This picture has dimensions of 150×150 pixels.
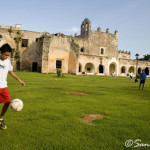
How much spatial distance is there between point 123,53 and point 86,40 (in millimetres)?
20355

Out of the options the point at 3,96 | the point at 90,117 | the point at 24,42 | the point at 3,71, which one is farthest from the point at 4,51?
the point at 24,42

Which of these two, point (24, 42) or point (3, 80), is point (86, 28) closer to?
point (24, 42)

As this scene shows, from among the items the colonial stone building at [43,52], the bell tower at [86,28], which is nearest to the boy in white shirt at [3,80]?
the colonial stone building at [43,52]

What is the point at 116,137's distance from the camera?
3.48 m

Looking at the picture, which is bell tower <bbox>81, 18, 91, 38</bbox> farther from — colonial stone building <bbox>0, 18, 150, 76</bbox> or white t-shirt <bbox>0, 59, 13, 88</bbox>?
white t-shirt <bbox>0, 59, 13, 88</bbox>

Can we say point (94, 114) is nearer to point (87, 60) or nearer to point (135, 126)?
point (135, 126)

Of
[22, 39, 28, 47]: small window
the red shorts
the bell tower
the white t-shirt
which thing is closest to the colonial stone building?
[22, 39, 28, 47]: small window

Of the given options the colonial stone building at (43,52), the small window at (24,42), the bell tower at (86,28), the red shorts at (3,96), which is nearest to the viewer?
the red shorts at (3,96)

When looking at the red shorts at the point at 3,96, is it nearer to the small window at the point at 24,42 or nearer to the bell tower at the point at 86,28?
the small window at the point at 24,42

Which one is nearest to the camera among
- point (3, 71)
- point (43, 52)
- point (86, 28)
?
point (3, 71)

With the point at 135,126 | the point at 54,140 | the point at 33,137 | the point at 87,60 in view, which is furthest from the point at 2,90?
the point at 87,60

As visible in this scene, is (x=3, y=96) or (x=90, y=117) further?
(x=90, y=117)

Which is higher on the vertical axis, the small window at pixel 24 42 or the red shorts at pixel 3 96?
the small window at pixel 24 42

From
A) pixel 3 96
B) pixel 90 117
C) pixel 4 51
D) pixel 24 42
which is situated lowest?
pixel 90 117
